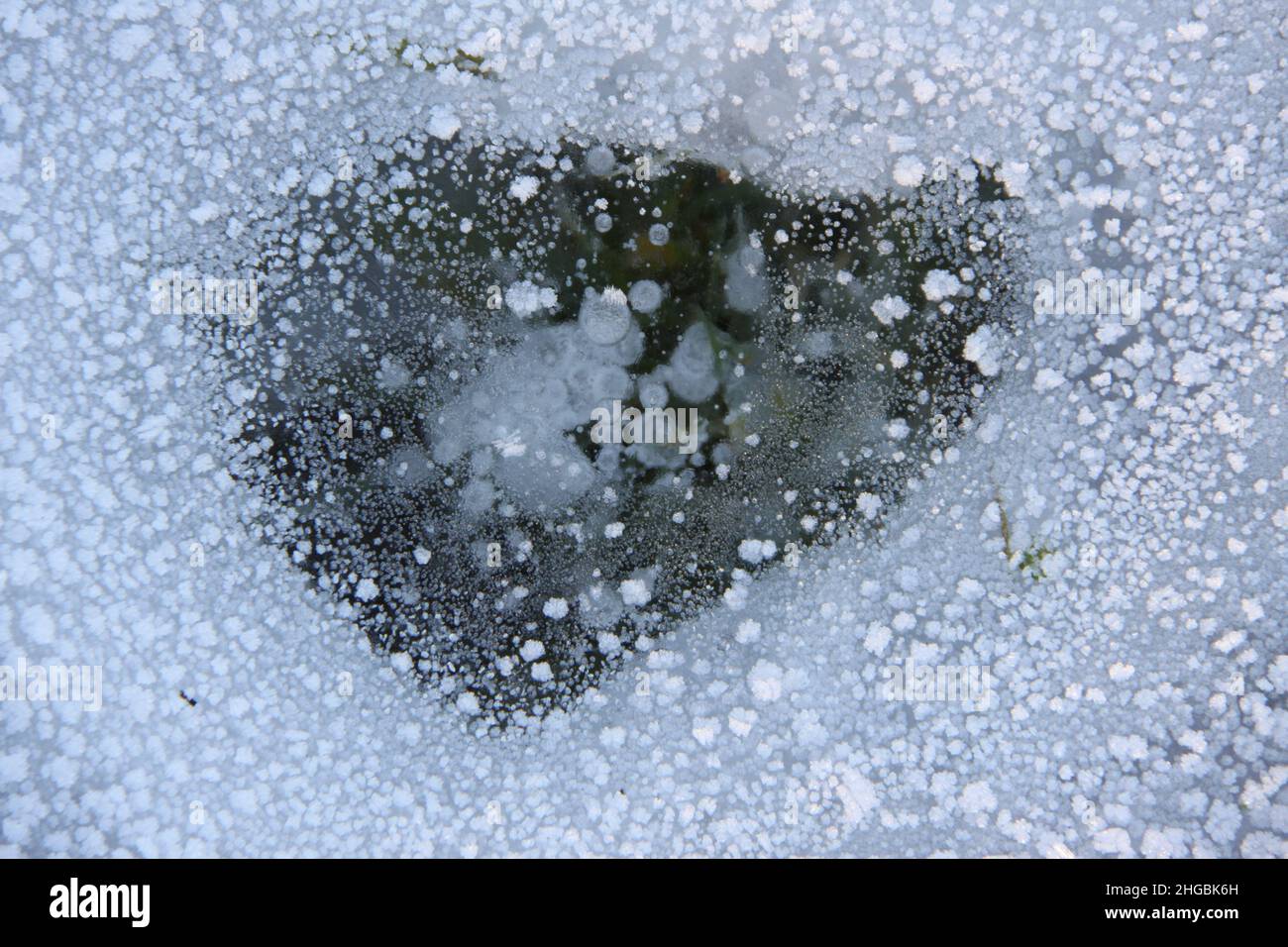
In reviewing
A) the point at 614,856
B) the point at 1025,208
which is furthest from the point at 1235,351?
the point at 614,856

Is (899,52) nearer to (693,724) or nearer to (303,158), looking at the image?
(303,158)

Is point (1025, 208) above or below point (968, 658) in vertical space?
above

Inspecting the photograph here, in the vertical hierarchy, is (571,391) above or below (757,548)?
above

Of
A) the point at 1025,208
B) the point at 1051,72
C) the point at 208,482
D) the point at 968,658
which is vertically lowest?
the point at 968,658
